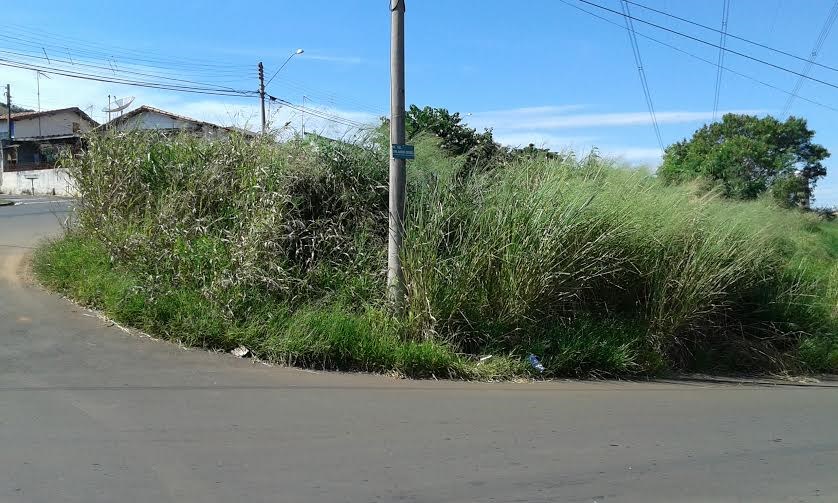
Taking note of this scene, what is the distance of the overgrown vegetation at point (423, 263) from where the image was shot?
759cm

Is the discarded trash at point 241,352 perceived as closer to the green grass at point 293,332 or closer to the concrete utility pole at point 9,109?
the green grass at point 293,332

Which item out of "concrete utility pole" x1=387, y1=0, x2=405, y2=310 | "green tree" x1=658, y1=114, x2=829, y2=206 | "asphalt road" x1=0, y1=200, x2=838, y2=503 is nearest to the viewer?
"asphalt road" x1=0, y1=200, x2=838, y2=503

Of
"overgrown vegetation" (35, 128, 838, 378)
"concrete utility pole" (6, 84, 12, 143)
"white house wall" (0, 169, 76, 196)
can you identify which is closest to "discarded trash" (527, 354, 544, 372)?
"overgrown vegetation" (35, 128, 838, 378)

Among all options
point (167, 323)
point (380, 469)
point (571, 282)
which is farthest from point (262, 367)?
point (571, 282)

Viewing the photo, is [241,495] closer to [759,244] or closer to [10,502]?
[10,502]

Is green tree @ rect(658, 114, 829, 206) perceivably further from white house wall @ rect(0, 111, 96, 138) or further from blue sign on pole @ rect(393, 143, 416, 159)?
white house wall @ rect(0, 111, 96, 138)

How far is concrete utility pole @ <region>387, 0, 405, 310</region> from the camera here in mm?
7914

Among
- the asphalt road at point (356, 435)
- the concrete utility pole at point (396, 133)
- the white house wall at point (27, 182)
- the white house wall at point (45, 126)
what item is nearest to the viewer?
the asphalt road at point (356, 435)

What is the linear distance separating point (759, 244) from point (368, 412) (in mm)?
7152

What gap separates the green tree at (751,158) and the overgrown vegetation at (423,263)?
4.55 meters

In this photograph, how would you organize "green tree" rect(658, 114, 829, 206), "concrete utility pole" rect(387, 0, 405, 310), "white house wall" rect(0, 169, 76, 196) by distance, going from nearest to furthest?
"concrete utility pole" rect(387, 0, 405, 310) → "green tree" rect(658, 114, 829, 206) → "white house wall" rect(0, 169, 76, 196)

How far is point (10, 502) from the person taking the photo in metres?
3.66

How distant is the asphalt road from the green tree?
26.1 ft

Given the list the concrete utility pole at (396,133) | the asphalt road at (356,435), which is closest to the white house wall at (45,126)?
the concrete utility pole at (396,133)
